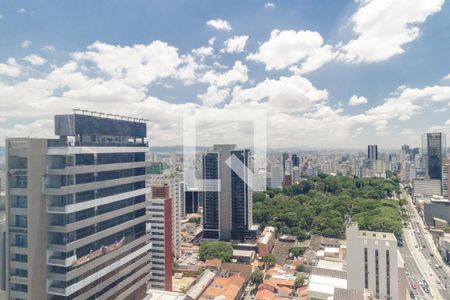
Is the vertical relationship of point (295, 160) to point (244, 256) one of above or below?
above

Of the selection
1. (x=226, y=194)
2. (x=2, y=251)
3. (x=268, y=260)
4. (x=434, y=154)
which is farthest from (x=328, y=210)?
(x=2, y=251)

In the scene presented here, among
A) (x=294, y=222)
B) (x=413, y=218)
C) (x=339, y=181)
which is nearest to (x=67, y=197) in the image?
(x=294, y=222)

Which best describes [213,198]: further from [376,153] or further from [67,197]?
[376,153]

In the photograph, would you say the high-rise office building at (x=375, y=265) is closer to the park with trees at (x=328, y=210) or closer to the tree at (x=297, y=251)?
the tree at (x=297, y=251)

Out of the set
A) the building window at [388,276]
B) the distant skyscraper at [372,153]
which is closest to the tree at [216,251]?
the building window at [388,276]

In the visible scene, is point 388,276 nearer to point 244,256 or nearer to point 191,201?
point 244,256
